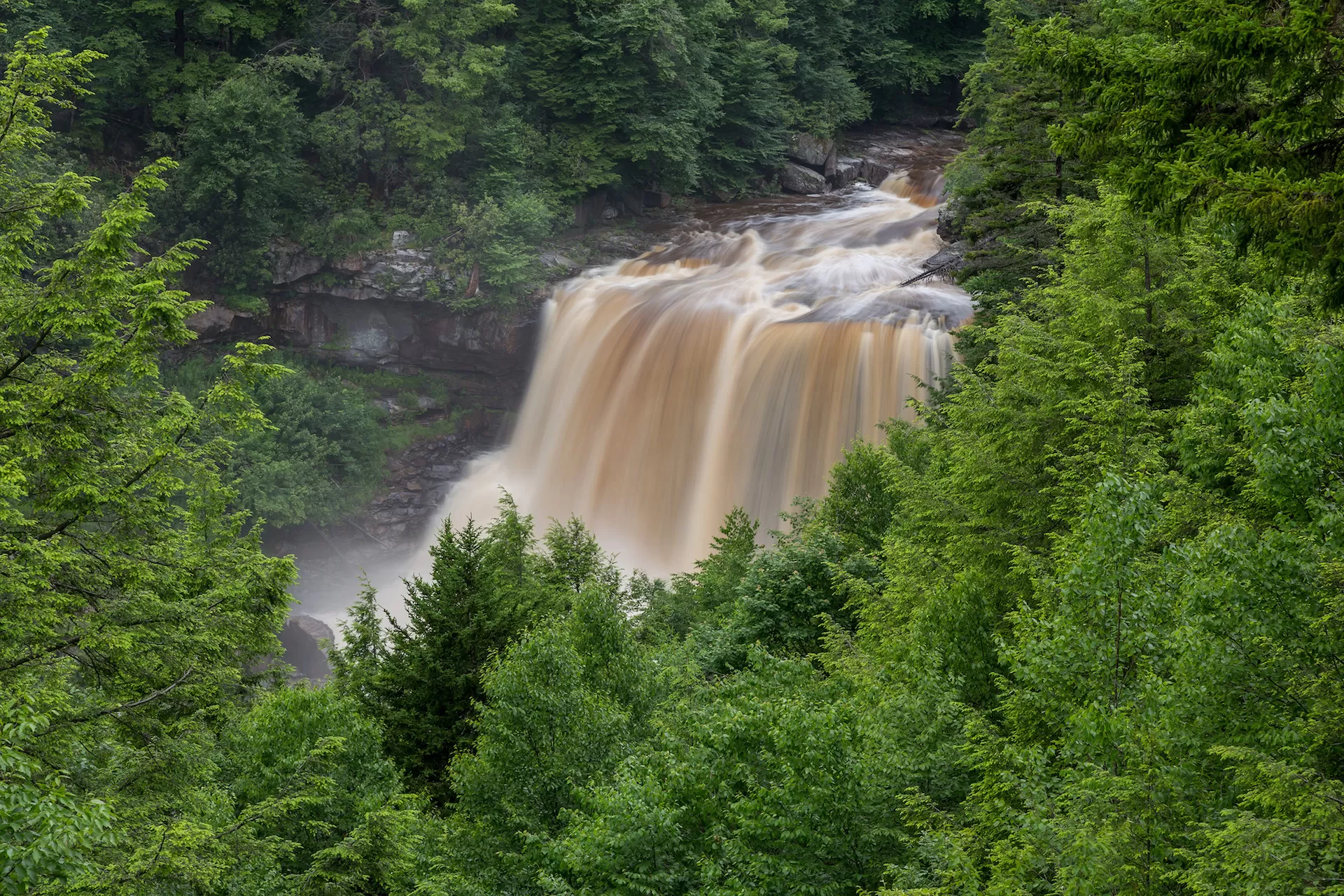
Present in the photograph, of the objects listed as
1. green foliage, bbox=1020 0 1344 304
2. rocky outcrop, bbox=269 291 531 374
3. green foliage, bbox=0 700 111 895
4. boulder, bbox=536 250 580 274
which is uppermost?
green foliage, bbox=1020 0 1344 304

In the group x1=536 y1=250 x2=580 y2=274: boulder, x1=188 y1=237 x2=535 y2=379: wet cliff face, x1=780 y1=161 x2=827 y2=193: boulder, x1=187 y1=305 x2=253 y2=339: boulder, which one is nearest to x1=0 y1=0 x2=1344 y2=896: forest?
x1=188 y1=237 x2=535 y2=379: wet cliff face

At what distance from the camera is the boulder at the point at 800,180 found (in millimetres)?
51969

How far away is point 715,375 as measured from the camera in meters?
38.1

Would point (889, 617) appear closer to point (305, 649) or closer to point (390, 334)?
point (305, 649)

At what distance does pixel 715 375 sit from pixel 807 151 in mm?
19588

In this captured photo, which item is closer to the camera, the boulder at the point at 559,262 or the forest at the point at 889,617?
the forest at the point at 889,617

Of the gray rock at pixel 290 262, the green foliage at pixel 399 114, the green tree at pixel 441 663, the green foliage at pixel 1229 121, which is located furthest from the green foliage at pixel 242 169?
the green foliage at pixel 1229 121

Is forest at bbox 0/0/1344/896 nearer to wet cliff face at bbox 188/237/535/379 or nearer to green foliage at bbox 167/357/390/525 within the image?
green foliage at bbox 167/357/390/525

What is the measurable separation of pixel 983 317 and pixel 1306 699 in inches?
600

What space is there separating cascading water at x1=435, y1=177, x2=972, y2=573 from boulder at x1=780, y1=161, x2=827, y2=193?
18.7ft

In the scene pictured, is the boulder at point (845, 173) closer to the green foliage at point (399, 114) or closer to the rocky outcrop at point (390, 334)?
the green foliage at point (399, 114)

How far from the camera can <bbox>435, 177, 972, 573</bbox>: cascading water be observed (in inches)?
1388

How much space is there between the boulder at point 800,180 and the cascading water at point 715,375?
225 inches

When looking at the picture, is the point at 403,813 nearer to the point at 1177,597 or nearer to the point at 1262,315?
the point at 1177,597
